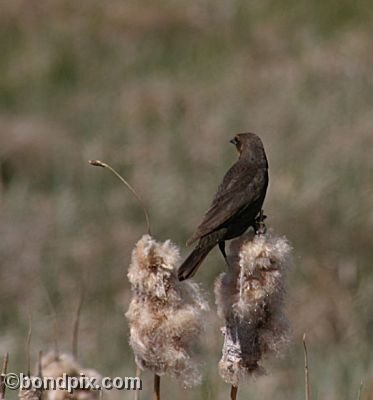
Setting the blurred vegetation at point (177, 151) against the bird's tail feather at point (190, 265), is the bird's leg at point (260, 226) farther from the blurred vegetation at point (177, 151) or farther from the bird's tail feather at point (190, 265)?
the blurred vegetation at point (177, 151)

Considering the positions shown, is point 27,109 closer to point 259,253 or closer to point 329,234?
point 329,234

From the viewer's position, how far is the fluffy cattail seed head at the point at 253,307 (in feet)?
8.52

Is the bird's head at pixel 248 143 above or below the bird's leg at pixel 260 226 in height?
above

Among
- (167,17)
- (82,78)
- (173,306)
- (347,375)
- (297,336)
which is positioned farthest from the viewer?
(167,17)

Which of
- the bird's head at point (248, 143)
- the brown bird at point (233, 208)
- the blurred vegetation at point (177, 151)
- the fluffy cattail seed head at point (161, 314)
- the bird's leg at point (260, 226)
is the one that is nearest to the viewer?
the fluffy cattail seed head at point (161, 314)

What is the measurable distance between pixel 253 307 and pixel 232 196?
0.44m

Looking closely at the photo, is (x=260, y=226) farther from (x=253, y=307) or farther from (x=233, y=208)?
(x=253, y=307)

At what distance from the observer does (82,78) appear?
13539 mm

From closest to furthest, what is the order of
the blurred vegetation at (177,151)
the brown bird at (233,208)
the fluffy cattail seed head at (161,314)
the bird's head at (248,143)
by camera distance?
the fluffy cattail seed head at (161,314), the brown bird at (233,208), the bird's head at (248,143), the blurred vegetation at (177,151)

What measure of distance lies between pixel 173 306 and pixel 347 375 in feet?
10.4

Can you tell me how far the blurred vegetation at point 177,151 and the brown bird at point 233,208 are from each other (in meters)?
1.94

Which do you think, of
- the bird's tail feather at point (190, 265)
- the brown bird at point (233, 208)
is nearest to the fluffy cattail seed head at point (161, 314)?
the bird's tail feather at point (190, 265)

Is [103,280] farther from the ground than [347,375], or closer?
farther from the ground

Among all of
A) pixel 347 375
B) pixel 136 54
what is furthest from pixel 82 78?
pixel 347 375
